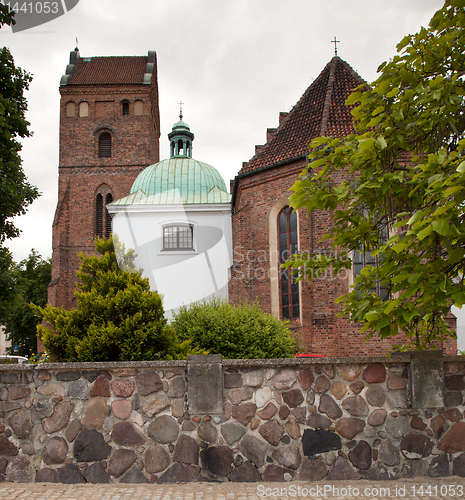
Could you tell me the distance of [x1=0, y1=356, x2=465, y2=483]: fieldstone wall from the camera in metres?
4.86

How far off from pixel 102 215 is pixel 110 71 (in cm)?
1066

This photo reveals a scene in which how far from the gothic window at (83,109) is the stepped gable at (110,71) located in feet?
4.56

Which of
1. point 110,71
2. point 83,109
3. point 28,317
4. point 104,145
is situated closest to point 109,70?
point 110,71

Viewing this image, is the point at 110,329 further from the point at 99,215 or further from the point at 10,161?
the point at 99,215

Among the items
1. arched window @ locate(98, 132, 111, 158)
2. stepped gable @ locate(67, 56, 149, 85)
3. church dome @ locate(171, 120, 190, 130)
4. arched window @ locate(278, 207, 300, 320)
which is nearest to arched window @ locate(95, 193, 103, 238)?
arched window @ locate(98, 132, 111, 158)

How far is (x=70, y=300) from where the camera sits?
2709cm

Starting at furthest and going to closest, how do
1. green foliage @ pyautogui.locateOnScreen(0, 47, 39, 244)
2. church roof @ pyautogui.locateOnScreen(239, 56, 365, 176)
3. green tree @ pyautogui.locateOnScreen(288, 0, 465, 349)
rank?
church roof @ pyautogui.locateOnScreen(239, 56, 365, 176)
green foliage @ pyautogui.locateOnScreen(0, 47, 39, 244)
green tree @ pyautogui.locateOnScreen(288, 0, 465, 349)

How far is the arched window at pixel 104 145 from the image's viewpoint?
2995cm

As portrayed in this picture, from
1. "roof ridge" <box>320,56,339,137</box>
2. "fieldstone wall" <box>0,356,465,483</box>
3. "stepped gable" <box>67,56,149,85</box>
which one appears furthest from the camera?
"stepped gable" <box>67,56,149,85</box>

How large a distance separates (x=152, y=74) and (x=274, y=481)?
3179 centimetres

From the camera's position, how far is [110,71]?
31750 mm

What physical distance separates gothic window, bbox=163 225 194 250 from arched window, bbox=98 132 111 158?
10.4 metres

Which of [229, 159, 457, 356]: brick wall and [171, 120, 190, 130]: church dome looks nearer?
[229, 159, 457, 356]: brick wall

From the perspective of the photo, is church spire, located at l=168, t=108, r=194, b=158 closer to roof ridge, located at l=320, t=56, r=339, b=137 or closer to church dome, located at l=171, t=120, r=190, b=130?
church dome, located at l=171, t=120, r=190, b=130
